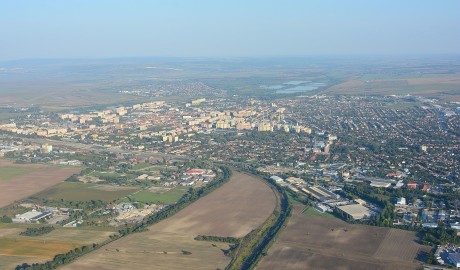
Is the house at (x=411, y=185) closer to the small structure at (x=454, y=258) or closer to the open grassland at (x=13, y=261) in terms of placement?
the small structure at (x=454, y=258)

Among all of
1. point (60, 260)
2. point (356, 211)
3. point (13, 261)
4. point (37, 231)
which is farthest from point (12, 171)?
point (356, 211)

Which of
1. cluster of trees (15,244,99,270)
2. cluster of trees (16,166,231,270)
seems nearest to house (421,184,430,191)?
cluster of trees (16,166,231,270)

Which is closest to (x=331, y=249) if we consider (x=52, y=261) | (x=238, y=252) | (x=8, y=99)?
(x=238, y=252)

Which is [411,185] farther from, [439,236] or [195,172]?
[195,172]

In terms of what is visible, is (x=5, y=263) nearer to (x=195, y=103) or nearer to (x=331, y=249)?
(x=331, y=249)

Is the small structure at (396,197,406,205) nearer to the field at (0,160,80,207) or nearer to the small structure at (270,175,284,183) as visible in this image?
the small structure at (270,175,284,183)

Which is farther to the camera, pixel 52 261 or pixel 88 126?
pixel 88 126

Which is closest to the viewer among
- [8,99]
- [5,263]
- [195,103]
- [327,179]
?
[5,263]
